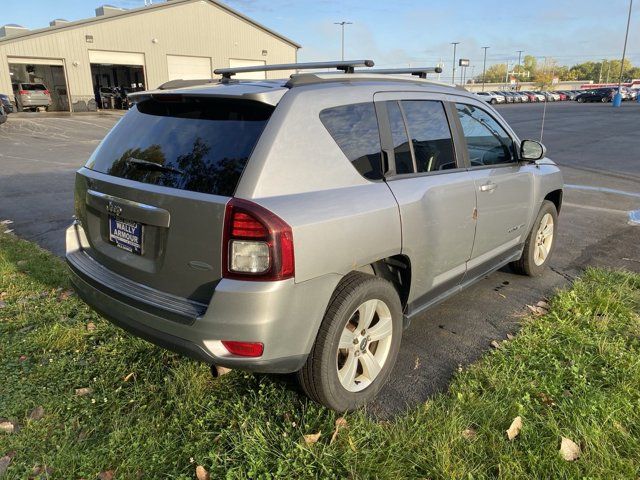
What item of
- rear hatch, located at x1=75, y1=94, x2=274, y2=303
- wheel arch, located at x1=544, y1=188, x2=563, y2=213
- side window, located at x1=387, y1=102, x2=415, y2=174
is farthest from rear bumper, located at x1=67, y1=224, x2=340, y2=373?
wheel arch, located at x1=544, y1=188, x2=563, y2=213

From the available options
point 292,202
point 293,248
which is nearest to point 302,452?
point 293,248

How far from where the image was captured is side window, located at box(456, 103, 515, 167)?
380 cm

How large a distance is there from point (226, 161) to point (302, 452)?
148 cm

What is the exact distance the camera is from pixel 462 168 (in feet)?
11.8

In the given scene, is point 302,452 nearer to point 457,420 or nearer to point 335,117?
point 457,420

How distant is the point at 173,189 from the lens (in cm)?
246

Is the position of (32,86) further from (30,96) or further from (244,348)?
(244,348)

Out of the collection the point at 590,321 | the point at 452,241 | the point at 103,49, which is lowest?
the point at 590,321

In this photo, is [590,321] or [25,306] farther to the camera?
[25,306]

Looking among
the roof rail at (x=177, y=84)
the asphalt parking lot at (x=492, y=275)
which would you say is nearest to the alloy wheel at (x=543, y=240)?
the asphalt parking lot at (x=492, y=275)

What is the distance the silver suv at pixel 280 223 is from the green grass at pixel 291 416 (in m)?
0.34

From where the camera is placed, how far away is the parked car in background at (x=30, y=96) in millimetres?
33188

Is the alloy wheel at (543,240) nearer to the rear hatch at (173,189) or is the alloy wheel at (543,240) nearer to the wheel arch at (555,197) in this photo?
the wheel arch at (555,197)

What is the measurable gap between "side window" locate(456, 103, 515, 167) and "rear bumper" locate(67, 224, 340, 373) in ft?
6.42
